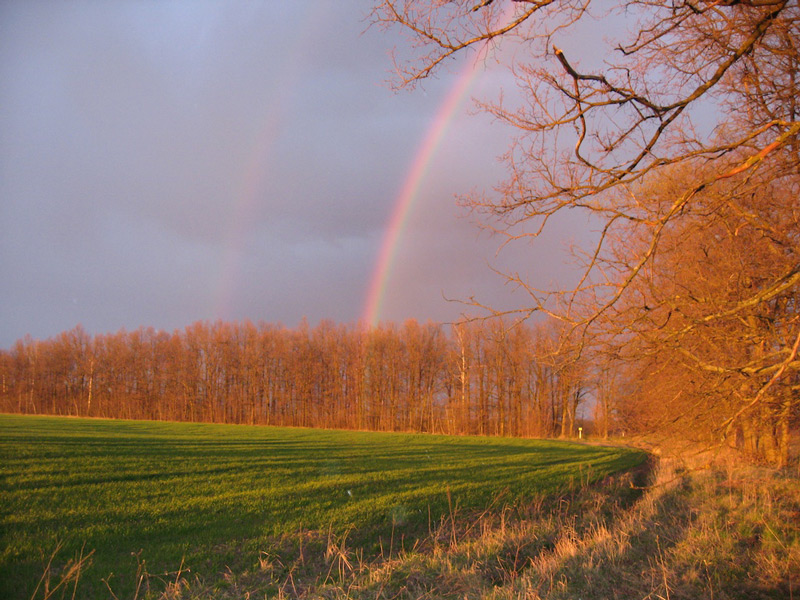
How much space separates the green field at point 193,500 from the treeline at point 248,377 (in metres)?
45.2

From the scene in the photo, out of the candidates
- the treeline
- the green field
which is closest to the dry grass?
the green field

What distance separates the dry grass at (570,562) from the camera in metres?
5.70

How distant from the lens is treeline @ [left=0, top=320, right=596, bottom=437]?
6600 cm

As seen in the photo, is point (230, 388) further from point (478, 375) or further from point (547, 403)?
point (547, 403)

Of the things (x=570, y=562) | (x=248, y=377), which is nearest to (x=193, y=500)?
(x=570, y=562)

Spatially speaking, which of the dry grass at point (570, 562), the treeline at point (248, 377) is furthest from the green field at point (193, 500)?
the treeline at point (248, 377)

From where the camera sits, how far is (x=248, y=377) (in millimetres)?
74438

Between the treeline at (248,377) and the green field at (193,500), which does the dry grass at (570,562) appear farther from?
the treeline at (248,377)

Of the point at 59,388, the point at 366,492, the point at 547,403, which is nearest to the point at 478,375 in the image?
the point at 547,403

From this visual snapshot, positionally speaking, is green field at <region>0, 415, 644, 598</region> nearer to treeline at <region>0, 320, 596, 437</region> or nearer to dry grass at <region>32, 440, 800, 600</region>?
dry grass at <region>32, 440, 800, 600</region>

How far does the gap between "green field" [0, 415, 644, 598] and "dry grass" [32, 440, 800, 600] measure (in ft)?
2.15

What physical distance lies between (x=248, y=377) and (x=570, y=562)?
72.6m

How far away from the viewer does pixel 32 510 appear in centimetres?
801

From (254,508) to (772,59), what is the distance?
1104 centimetres
